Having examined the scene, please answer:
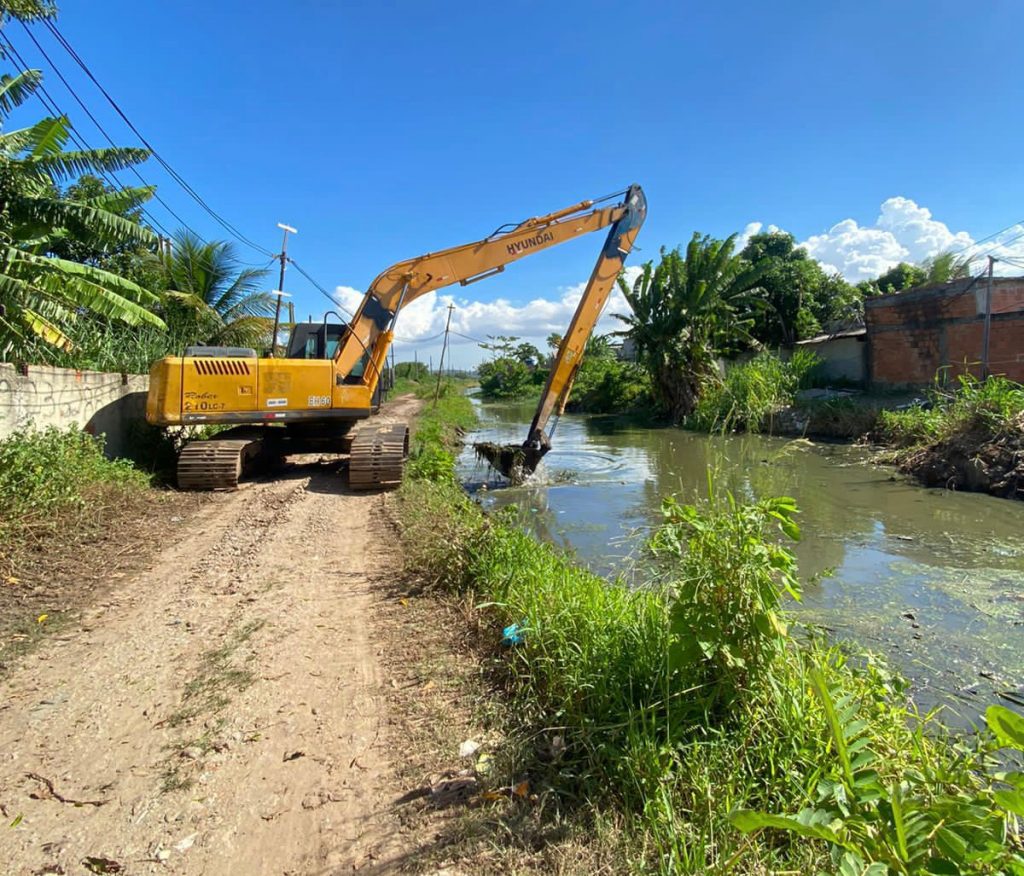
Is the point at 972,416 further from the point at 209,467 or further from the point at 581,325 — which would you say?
the point at 209,467

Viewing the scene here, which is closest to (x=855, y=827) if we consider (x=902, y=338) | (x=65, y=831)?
(x=65, y=831)

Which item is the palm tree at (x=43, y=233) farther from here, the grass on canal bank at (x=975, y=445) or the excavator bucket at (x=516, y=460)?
the grass on canal bank at (x=975, y=445)

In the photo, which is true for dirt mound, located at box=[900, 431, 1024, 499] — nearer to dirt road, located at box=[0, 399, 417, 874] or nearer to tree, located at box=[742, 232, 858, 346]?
dirt road, located at box=[0, 399, 417, 874]

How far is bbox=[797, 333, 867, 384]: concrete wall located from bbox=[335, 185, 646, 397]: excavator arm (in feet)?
40.3

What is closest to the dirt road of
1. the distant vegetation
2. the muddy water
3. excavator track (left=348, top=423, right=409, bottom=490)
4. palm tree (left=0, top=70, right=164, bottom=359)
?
the muddy water

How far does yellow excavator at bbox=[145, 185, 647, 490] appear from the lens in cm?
852

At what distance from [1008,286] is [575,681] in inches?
827

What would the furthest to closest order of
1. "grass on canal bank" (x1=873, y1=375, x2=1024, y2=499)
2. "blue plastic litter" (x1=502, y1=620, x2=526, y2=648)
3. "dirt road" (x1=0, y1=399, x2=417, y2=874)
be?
1. "grass on canal bank" (x1=873, y1=375, x2=1024, y2=499)
2. "blue plastic litter" (x1=502, y1=620, x2=526, y2=648)
3. "dirt road" (x1=0, y1=399, x2=417, y2=874)

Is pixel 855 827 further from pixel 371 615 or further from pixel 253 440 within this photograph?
pixel 253 440

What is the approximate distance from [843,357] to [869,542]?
1561cm

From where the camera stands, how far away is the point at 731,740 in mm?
2379

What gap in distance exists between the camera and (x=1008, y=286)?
57.4 feet

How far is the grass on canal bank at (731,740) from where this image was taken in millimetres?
1630

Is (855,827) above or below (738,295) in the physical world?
below
